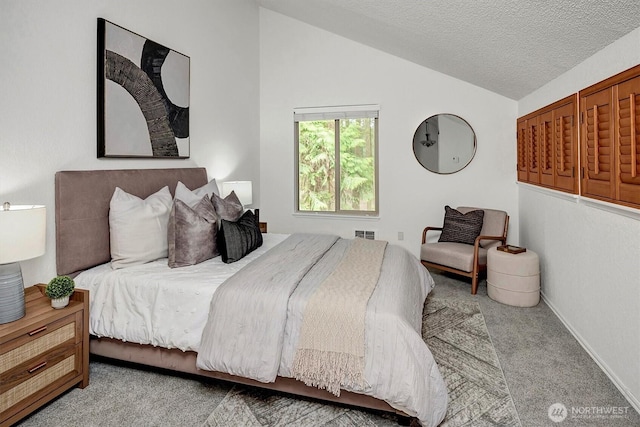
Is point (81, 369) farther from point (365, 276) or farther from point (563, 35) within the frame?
point (563, 35)

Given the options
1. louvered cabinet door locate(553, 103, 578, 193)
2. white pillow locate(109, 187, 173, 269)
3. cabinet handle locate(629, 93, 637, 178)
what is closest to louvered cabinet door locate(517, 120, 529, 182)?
louvered cabinet door locate(553, 103, 578, 193)

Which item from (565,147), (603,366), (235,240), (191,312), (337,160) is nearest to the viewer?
(191,312)

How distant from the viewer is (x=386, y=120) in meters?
5.09

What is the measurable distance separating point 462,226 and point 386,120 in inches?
68.6

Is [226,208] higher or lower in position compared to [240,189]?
lower

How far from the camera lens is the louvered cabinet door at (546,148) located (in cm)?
341

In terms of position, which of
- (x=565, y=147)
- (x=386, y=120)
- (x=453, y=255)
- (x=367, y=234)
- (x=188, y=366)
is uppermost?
(x=386, y=120)

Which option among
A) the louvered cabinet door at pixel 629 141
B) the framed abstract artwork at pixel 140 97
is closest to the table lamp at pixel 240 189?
the framed abstract artwork at pixel 140 97

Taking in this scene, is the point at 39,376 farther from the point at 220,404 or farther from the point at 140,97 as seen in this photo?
the point at 140,97

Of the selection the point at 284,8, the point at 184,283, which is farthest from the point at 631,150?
the point at 284,8

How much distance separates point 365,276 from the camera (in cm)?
244

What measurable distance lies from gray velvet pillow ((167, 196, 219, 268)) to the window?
285 cm

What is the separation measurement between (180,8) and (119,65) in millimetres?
1146

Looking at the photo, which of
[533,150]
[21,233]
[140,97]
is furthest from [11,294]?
[533,150]
